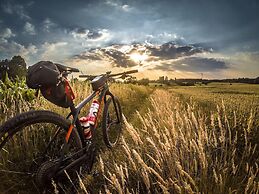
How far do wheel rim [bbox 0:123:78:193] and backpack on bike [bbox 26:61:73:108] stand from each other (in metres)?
0.40

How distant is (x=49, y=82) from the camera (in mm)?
3943

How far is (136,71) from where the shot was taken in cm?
654

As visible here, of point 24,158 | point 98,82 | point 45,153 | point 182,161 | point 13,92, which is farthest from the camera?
point 13,92

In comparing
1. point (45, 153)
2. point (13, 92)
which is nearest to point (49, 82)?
point (45, 153)

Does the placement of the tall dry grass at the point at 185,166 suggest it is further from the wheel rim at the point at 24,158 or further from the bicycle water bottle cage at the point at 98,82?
the bicycle water bottle cage at the point at 98,82

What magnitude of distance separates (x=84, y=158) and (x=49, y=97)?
1113 mm

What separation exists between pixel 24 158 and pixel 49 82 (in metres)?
1.49

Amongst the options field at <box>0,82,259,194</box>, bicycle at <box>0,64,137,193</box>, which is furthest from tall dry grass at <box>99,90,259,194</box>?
bicycle at <box>0,64,137,193</box>

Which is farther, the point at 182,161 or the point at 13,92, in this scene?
the point at 13,92

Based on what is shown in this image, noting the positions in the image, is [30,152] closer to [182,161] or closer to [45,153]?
[45,153]

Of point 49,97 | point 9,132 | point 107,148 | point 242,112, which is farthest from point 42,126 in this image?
point 242,112

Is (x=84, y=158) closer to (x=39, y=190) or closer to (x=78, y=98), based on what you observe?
(x=39, y=190)

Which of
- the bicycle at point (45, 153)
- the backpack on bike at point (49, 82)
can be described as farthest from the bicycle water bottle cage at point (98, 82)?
the backpack on bike at point (49, 82)

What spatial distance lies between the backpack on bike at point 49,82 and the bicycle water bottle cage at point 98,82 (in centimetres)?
157
